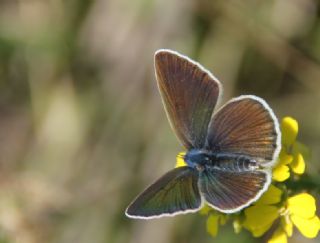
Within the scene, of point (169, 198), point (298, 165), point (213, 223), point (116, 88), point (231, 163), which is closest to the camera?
point (169, 198)

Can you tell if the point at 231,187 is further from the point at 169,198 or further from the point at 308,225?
the point at 308,225

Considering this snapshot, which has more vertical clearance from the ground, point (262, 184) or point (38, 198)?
point (262, 184)

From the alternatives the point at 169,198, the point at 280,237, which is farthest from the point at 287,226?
the point at 169,198

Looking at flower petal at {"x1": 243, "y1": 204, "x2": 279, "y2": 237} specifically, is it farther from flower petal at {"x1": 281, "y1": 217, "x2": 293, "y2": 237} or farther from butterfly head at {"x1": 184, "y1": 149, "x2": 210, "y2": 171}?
butterfly head at {"x1": 184, "y1": 149, "x2": 210, "y2": 171}

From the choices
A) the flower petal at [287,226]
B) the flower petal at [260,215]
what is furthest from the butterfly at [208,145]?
the flower petal at [287,226]

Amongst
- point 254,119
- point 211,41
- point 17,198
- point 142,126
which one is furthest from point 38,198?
point 254,119

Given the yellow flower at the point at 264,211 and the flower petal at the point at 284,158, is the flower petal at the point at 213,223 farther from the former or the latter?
the flower petal at the point at 284,158

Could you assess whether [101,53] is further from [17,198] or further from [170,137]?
[17,198]
